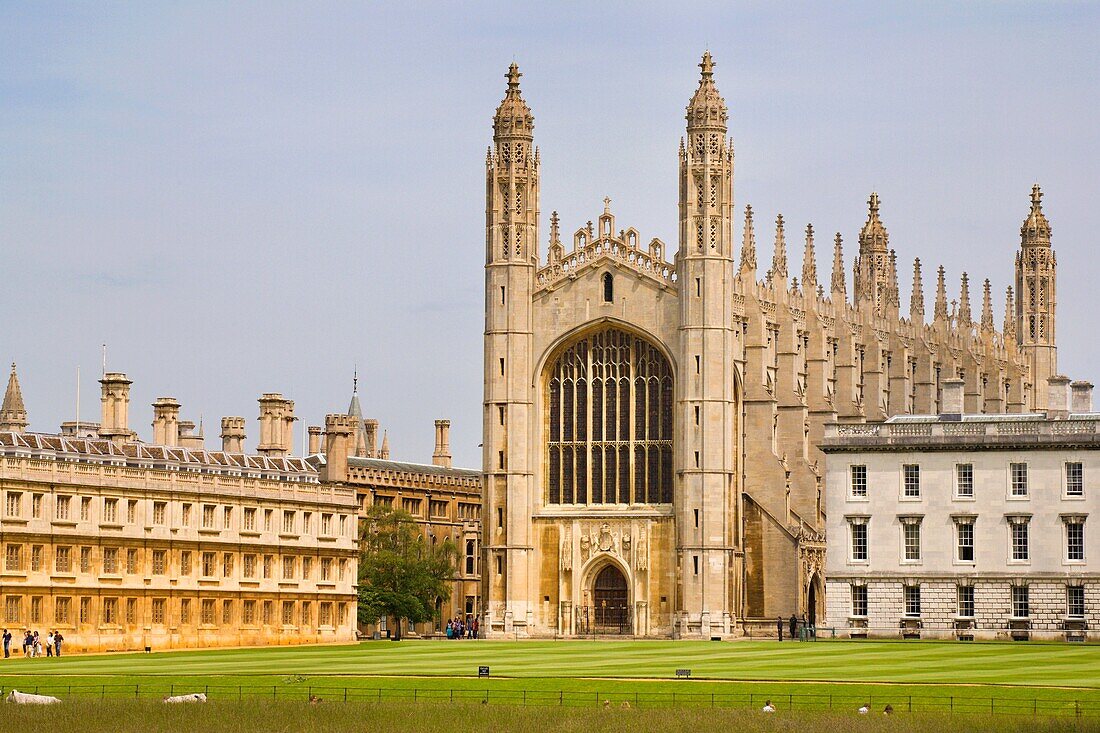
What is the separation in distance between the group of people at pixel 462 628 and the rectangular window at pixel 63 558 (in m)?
29.8

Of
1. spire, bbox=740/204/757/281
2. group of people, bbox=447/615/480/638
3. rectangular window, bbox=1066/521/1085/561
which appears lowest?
group of people, bbox=447/615/480/638

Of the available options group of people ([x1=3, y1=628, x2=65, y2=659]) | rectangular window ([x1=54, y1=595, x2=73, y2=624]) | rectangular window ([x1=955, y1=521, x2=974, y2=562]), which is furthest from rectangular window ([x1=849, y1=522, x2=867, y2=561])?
group of people ([x1=3, y1=628, x2=65, y2=659])

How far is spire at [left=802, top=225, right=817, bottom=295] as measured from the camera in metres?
118

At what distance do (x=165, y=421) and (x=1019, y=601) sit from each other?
4031cm

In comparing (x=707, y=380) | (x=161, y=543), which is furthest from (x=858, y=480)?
(x=161, y=543)

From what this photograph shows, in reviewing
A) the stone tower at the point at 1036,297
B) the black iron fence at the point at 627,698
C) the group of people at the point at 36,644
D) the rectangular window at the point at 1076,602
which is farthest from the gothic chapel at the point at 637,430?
the black iron fence at the point at 627,698

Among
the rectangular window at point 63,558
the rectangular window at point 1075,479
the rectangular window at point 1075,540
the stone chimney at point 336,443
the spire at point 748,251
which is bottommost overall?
the rectangular window at point 63,558

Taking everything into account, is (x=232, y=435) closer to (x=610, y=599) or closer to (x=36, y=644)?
(x=610, y=599)

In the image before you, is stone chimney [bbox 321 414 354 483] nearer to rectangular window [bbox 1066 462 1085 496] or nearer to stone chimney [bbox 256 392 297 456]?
stone chimney [bbox 256 392 297 456]

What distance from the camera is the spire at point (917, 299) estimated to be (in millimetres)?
131625

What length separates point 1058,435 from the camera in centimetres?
9119

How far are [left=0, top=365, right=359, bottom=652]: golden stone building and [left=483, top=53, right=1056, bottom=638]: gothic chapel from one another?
9853mm

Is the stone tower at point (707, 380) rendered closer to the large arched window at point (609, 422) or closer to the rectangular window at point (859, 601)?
the large arched window at point (609, 422)

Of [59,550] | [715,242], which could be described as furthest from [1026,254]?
[59,550]
